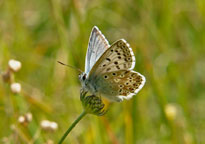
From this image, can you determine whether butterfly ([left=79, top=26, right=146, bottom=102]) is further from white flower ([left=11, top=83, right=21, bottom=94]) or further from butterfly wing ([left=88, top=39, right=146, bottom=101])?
white flower ([left=11, top=83, right=21, bottom=94])

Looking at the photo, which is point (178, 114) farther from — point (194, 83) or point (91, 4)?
point (91, 4)

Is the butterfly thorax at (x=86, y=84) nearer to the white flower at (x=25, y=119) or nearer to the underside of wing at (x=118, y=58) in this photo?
the underside of wing at (x=118, y=58)

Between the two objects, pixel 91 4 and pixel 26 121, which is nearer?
pixel 26 121

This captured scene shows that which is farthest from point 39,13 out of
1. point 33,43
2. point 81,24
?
point 81,24

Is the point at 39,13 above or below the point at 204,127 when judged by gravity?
above

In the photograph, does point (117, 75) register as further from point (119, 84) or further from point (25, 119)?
point (25, 119)

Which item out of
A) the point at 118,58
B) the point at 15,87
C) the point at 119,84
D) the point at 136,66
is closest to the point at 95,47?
the point at 118,58
